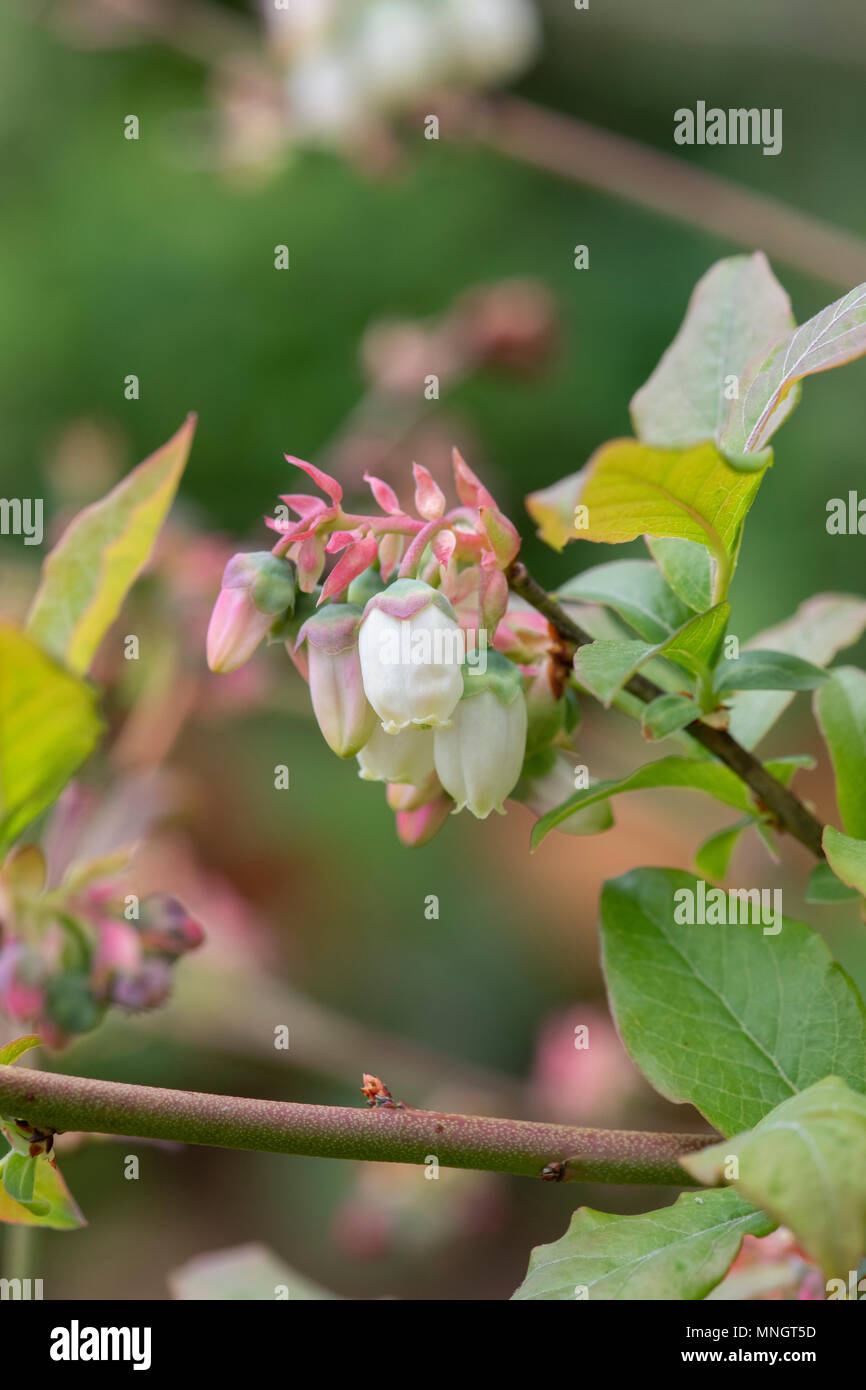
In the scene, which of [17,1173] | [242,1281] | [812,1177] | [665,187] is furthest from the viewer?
[665,187]

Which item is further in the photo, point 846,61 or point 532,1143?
point 846,61

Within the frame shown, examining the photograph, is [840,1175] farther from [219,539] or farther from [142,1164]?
[142,1164]

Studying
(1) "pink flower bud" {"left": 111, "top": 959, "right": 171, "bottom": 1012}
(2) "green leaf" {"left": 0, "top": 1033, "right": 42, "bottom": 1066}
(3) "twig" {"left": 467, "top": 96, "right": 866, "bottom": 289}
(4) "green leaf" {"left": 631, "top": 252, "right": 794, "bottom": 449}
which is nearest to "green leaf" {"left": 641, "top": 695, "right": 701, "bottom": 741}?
(4) "green leaf" {"left": 631, "top": 252, "right": 794, "bottom": 449}

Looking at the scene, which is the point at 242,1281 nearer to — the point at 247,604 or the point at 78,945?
the point at 78,945

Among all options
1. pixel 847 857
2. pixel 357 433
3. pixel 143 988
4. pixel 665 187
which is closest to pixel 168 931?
pixel 143 988

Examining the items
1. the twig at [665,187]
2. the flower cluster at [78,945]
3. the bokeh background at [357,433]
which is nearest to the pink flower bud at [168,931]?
the flower cluster at [78,945]

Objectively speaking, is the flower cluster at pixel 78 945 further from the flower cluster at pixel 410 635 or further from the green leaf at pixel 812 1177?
the green leaf at pixel 812 1177

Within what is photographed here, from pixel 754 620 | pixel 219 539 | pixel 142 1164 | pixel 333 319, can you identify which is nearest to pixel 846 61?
pixel 333 319
